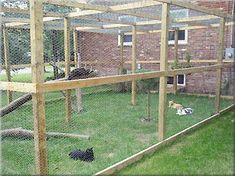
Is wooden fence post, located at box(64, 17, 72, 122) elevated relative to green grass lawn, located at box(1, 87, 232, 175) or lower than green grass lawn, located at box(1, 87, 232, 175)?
elevated

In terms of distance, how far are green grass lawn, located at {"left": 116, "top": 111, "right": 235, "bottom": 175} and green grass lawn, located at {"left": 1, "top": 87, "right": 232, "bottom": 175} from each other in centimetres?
32

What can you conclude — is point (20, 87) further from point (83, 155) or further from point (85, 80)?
point (83, 155)

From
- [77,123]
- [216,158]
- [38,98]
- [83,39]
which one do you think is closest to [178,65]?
[83,39]

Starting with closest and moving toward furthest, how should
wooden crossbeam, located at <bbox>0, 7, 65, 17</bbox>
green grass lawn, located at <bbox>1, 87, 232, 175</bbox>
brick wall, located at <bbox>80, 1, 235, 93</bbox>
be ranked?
green grass lawn, located at <bbox>1, 87, 232, 175</bbox>
wooden crossbeam, located at <bbox>0, 7, 65, 17</bbox>
brick wall, located at <bbox>80, 1, 235, 93</bbox>

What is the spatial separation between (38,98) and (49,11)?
285 cm

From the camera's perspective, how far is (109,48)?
408 inches

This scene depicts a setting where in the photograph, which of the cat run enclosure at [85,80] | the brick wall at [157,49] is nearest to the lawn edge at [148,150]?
the cat run enclosure at [85,80]

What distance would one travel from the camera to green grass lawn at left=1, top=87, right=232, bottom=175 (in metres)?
3.60

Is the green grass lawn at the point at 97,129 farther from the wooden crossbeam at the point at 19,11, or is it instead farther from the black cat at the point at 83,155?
the wooden crossbeam at the point at 19,11

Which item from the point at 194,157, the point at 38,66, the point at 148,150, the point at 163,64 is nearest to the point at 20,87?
the point at 38,66

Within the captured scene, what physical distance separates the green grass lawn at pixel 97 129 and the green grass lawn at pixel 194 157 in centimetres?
→ 32

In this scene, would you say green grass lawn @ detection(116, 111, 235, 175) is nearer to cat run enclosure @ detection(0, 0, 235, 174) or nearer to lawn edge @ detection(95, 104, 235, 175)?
lawn edge @ detection(95, 104, 235, 175)

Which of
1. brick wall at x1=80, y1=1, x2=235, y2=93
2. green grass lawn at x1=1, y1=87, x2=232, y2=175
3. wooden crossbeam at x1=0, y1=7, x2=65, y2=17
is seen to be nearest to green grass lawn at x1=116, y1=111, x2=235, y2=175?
green grass lawn at x1=1, y1=87, x2=232, y2=175

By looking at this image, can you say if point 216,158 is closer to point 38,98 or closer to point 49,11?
point 38,98
